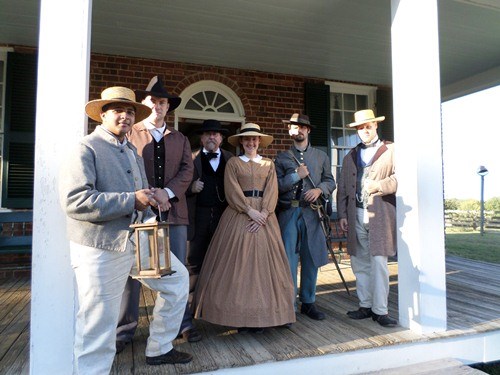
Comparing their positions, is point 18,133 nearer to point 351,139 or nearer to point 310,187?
point 310,187

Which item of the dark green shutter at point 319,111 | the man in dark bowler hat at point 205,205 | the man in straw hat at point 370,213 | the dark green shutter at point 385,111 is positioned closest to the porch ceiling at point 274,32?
the dark green shutter at point 319,111

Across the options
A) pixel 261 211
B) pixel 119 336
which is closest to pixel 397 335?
pixel 261 211

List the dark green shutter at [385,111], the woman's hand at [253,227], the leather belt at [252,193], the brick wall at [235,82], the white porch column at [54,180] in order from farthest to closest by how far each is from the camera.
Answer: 1. the dark green shutter at [385,111]
2. the brick wall at [235,82]
3. the leather belt at [252,193]
4. the woman's hand at [253,227]
5. the white porch column at [54,180]

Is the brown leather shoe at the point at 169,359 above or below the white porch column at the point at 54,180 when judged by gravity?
below

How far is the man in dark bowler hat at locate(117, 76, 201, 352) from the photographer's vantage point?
111 inches

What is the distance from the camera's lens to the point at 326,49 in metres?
5.11

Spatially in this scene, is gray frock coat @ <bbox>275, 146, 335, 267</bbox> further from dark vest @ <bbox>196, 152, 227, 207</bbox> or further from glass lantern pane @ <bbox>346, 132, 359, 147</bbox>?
glass lantern pane @ <bbox>346, 132, 359, 147</bbox>

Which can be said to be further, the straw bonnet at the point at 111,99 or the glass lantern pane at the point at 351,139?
the glass lantern pane at the point at 351,139

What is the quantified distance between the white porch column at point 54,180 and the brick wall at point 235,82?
9.74 feet

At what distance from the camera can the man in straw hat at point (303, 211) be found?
3461mm

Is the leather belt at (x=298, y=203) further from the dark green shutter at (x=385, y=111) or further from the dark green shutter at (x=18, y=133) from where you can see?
the dark green shutter at (x=385, y=111)

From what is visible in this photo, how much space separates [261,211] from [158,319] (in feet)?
3.74

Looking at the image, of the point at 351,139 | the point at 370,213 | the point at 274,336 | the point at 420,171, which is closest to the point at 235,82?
the point at 351,139

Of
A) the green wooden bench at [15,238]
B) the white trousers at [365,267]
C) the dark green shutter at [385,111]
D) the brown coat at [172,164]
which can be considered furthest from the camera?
the dark green shutter at [385,111]
